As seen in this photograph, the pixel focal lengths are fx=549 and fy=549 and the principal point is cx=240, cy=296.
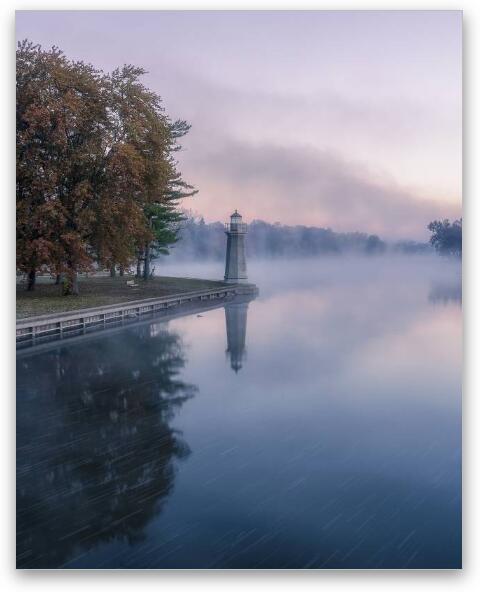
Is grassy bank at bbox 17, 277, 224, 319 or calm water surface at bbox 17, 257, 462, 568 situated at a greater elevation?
grassy bank at bbox 17, 277, 224, 319

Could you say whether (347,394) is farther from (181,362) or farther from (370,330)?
(370,330)

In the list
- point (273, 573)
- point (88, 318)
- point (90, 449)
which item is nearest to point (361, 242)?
point (90, 449)

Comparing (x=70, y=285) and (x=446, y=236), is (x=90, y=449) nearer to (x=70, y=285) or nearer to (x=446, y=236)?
(x=446, y=236)

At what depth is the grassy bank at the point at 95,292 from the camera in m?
16.5

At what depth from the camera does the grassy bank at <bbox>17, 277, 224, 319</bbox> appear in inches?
648

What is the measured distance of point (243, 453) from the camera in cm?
635

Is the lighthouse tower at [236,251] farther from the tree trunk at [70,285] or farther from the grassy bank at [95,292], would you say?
the tree trunk at [70,285]

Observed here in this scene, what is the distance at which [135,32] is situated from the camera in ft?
21.7

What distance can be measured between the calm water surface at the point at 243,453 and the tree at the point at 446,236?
0.31 m

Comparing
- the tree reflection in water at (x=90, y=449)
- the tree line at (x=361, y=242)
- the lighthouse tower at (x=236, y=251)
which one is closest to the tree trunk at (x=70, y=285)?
the tree line at (x=361, y=242)

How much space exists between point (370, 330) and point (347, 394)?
21.4 ft

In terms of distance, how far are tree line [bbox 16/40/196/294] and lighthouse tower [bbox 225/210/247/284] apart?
9479 millimetres

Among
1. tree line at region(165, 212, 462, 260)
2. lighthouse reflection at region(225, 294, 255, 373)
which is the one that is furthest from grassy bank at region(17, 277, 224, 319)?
tree line at region(165, 212, 462, 260)

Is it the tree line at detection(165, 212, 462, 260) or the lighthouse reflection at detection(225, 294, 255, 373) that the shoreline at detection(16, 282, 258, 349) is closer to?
the lighthouse reflection at detection(225, 294, 255, 373)
